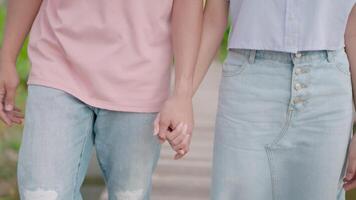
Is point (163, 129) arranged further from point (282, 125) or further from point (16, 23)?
point (16, 23)

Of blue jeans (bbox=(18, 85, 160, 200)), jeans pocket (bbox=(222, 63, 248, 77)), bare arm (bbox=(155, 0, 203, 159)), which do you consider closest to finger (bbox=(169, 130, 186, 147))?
bare arm (bbox=(155, 0, 203, 159))

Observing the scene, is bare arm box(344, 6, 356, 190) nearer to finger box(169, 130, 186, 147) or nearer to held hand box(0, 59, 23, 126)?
finger box(169, 130, 186, 147)

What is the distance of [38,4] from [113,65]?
1.06 ft

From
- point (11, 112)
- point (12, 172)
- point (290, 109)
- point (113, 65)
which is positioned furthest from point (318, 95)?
point (12, 172)

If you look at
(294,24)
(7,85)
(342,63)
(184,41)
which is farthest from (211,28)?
(7,85)

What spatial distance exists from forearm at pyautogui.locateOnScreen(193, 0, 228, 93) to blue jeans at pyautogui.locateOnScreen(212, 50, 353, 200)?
11 centimetres

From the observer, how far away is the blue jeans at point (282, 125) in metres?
1.96

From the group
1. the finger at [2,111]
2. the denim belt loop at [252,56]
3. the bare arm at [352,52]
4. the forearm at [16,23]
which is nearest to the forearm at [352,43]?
the bare arm at [352,52]

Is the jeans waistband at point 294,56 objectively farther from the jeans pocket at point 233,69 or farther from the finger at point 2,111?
the finger at point 2,111

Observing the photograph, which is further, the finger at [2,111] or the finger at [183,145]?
the finger at [2,111]

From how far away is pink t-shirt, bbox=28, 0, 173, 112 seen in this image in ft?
6.64

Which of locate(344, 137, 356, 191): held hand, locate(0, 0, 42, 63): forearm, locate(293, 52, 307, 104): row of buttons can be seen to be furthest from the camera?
locate(0, 0, 42, 63): forearm

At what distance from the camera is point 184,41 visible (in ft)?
6.74

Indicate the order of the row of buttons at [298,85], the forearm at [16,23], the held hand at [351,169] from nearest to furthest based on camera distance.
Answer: the row of buttons at [298,85], the held hand at [351,169], the forearm at [16,23]
